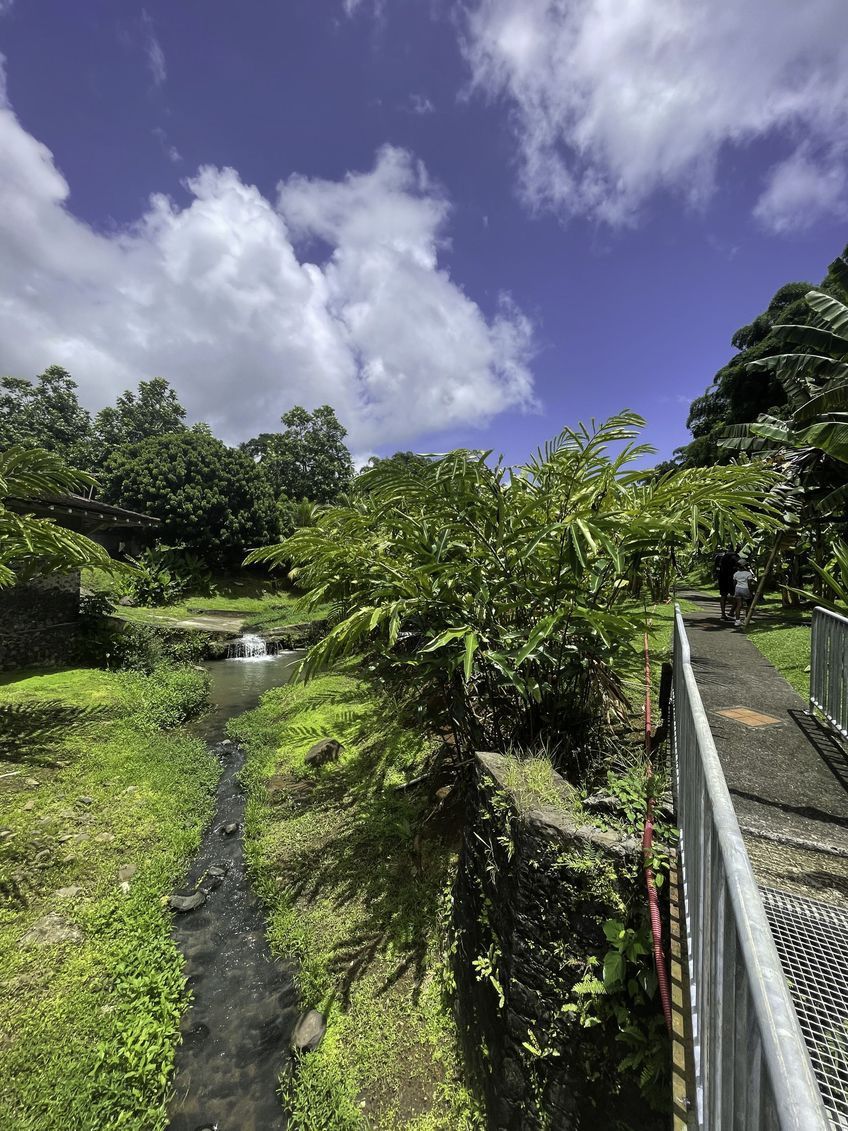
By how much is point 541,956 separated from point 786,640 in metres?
7.91

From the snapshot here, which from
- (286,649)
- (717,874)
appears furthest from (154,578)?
(717,874)

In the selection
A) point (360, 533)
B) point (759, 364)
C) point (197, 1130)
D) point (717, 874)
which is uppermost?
point (759, 364)

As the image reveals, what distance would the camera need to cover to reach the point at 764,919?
103cm

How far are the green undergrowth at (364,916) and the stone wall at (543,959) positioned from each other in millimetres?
452

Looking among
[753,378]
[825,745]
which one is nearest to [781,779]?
[825,745]

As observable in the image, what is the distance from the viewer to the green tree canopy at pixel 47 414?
105 ft

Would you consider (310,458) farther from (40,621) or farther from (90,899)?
(90,899)

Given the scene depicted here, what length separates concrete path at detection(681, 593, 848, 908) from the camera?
239 centimetres

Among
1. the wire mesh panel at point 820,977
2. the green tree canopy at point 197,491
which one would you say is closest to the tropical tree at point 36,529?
the wire mesh panel at point 820,977

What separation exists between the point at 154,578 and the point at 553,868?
20.5 metres

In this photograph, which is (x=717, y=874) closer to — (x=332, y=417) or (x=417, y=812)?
(x=417, y=812)

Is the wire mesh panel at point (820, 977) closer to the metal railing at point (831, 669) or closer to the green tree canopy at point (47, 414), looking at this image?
the metal railing at point (831, 669)

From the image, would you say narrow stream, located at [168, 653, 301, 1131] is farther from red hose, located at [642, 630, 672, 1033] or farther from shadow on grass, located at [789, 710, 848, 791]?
shadow on grass, located at [789, 710, 848, 791]

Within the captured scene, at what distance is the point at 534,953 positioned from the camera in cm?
272
